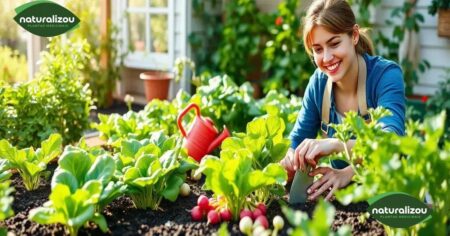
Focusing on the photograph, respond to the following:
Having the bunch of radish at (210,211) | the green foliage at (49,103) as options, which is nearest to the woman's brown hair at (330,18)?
the bunch of radish at (210,211)

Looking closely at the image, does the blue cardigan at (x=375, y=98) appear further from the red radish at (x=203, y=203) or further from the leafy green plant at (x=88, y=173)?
the leafy green plant at (x=88, y=173)

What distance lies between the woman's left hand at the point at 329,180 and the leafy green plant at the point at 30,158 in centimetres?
83

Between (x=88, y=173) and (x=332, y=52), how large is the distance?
0.85 meters

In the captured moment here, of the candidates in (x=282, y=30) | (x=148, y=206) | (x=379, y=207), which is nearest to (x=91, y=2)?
(x=282, y=30)

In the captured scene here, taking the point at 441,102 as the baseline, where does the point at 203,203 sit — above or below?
above

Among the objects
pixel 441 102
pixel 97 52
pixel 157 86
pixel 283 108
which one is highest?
pixel 283 108

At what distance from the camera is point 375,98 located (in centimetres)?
193

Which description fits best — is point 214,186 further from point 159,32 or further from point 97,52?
point 159,32

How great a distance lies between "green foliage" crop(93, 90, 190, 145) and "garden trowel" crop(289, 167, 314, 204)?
0.73m

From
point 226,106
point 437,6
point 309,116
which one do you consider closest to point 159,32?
point 437,6

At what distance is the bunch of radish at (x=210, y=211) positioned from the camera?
60.7 inches

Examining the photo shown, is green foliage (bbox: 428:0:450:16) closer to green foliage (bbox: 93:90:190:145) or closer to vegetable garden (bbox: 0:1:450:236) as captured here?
vegetable garden (bbox: 0:1:450:236)

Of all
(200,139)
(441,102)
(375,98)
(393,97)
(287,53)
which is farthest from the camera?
(287,53)

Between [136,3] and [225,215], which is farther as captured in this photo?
[136,3]
